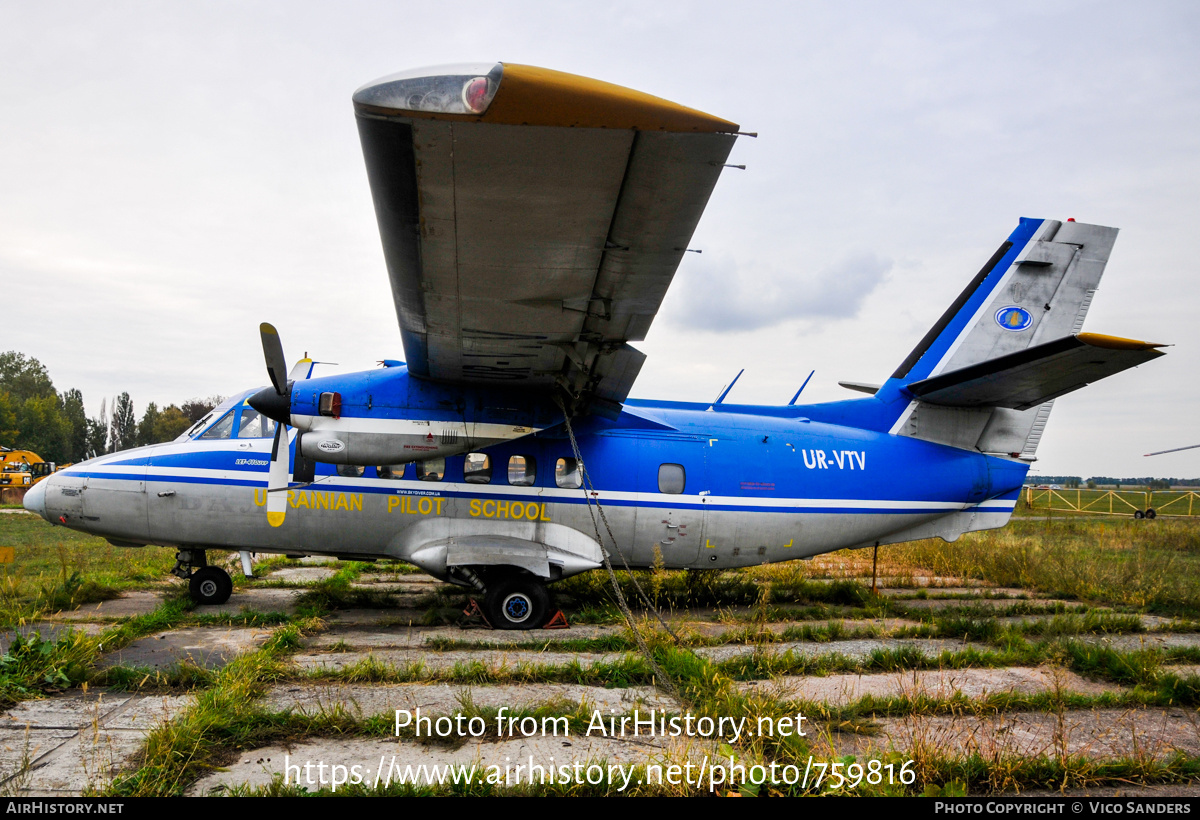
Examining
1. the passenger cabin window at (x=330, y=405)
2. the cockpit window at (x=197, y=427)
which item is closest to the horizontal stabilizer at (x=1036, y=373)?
the passenger cabin window at (x=330, y=405)

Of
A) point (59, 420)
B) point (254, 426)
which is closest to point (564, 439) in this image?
point (254, 426)

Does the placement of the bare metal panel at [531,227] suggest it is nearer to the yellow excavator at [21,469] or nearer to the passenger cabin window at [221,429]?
the passenger cabin window at [221,429]

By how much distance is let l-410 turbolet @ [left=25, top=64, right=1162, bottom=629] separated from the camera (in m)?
5.32

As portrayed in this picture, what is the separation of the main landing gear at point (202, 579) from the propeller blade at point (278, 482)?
5.29ft

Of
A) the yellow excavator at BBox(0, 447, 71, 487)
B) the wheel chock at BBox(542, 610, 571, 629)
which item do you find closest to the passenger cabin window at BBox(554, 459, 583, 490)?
the wheel chock at BBox(542, 610, 571, 629)

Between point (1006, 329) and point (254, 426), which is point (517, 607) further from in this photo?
point (1006, 329)

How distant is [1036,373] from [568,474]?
5.84m

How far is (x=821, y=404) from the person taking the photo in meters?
9.91

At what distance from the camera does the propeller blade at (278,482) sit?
7.42 metres

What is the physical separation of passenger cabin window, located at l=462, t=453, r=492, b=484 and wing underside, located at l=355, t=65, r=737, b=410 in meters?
2.03

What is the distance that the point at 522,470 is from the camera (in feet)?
27.1

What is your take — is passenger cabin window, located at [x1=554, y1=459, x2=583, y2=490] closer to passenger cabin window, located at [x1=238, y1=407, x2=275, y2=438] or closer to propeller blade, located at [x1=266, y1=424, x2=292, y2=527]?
propeller blade, located at [x1=266, y1=424, x2=292, y2=527]

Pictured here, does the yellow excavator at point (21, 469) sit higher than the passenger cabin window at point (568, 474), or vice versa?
the passenger cabin window at point (568, 474)
